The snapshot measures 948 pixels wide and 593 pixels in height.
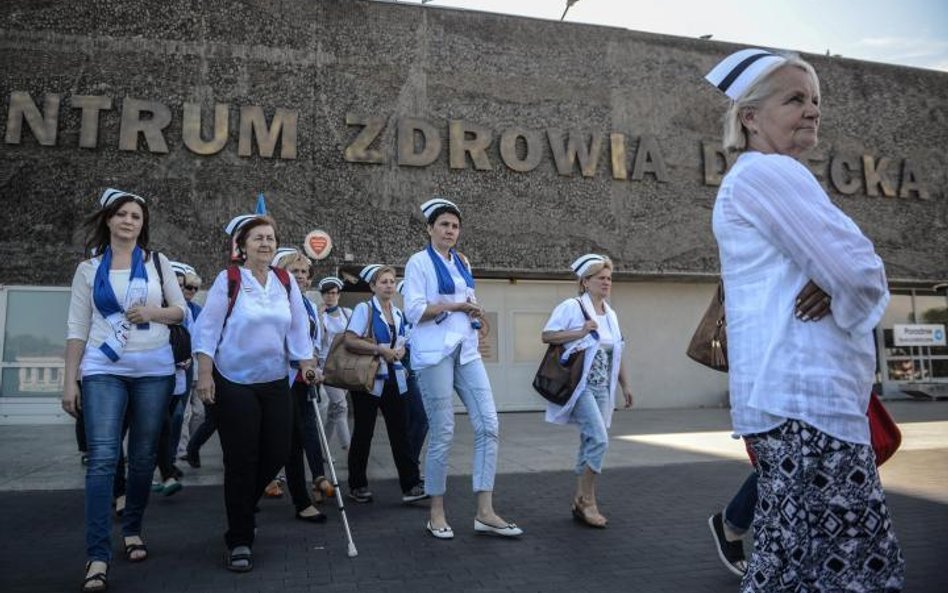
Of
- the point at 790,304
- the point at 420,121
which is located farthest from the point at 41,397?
the point at 790,304

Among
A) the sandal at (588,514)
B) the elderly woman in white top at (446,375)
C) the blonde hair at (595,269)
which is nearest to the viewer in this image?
the elderly woman in white top at (446,375)

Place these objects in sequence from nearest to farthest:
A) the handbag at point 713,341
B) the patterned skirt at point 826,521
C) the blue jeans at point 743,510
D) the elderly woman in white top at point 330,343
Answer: the patterned skirt at point 826,521 → the handbag at point 713,341 → the blue jeans at point 743,510 → the elderly woman in white top at point 330,343

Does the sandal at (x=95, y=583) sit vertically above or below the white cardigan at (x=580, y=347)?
below

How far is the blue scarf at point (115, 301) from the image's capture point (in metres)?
4.03

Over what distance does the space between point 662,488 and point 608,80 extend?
11686 millimetres

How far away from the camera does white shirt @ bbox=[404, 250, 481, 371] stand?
4770 millimetres

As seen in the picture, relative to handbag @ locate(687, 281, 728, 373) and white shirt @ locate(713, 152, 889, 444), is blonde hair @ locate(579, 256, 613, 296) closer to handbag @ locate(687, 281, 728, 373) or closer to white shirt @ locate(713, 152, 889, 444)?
handbag @ locate(687, 281, 728, 373)

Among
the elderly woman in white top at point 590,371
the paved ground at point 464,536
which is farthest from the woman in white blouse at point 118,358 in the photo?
the elderly woman in white top at point 590,371

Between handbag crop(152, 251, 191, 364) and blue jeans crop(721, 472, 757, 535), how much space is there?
10.8ft

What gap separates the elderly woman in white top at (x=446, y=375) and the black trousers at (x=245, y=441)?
992 millimetres

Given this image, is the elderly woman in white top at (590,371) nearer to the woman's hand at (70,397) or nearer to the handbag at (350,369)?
the handbag at (350,369)

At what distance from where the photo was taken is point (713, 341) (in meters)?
2.79

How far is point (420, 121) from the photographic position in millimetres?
14656

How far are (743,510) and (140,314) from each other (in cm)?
353
